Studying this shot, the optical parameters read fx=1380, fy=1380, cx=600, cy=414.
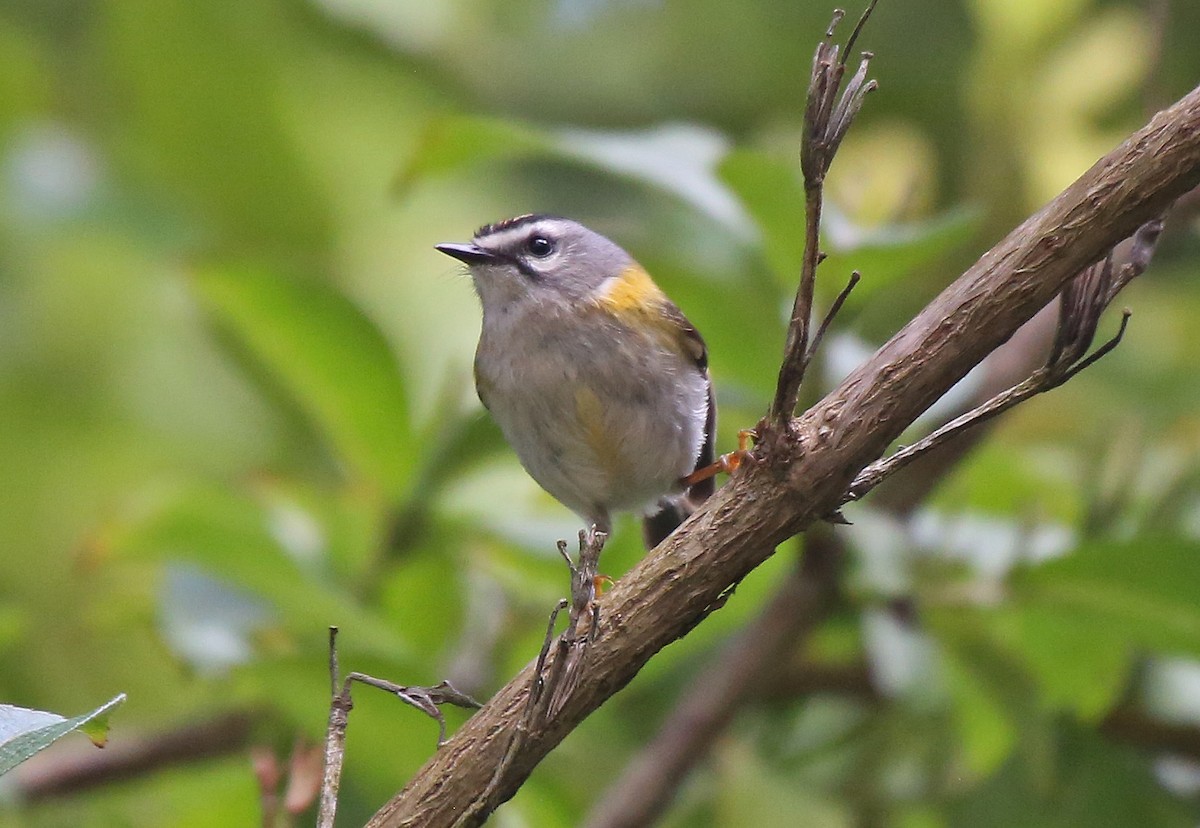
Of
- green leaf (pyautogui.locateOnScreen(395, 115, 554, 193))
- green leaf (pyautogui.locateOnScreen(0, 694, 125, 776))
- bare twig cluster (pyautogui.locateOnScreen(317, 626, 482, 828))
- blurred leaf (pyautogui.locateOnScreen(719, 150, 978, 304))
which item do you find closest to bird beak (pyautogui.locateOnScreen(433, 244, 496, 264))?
green leaf (pyautogui.locateOnScreen(395, 115, 554, 193))

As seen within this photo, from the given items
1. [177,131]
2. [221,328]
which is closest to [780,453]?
[221,328]

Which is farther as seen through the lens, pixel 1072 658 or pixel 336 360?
pixel 336 360

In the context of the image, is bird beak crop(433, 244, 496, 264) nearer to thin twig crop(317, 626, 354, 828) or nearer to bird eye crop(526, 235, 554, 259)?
bird eye crop(526, 235, 554, 259)

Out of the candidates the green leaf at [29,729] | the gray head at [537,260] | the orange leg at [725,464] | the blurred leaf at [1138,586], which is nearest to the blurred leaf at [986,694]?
the blurred leaf at [1138,586]

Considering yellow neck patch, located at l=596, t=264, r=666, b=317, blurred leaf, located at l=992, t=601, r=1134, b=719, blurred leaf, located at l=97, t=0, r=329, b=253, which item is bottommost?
blurred leaf, located at l=992, t=601, r=1134, b=719

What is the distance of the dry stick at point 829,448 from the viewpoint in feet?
3.32


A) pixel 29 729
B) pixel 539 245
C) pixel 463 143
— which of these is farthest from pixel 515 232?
pixel 29 729

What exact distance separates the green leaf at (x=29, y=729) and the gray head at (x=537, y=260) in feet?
3.84

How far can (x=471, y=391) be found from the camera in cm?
251

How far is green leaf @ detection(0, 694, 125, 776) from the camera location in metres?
1.01

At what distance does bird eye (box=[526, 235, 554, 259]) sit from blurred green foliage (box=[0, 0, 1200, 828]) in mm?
187

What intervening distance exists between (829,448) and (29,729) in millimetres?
644

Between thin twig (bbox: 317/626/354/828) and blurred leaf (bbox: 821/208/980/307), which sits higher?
blurred leaf (bbox: 821/208/980/307)

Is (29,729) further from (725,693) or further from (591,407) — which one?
(725,693)
